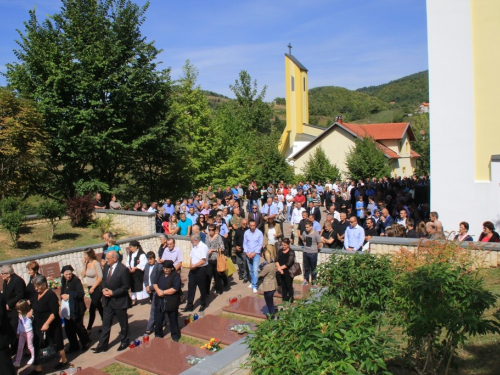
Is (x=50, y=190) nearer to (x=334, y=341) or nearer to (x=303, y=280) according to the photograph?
(x=303, y=280)

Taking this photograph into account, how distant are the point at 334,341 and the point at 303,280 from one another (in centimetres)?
783

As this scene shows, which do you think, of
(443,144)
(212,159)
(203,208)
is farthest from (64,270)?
(212,159)

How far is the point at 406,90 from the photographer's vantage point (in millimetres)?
167375

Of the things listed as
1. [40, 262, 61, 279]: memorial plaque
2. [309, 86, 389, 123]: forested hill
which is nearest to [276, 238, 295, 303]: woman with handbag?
[40, 262, 61, 279]: memorial plaque

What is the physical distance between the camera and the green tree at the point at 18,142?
48.0ft

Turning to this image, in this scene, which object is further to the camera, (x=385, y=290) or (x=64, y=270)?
(x=64, y=270)

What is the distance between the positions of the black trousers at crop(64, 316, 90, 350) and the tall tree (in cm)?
1099

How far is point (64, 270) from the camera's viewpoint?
7.71m

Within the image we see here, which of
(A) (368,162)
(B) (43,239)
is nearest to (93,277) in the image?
(B) (43,239)

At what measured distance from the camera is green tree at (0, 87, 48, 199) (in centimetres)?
1462

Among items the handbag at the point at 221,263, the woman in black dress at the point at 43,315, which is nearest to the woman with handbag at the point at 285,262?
the handbag at the point at 221,263

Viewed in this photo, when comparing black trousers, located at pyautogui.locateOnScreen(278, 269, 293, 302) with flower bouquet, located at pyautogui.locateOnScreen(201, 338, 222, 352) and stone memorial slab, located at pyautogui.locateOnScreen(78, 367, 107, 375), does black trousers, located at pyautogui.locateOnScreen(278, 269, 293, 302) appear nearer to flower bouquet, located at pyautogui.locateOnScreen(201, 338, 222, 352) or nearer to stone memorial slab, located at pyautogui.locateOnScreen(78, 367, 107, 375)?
flower bouquet, located at pyautogui.locateOnScreen(201, 338, 222, 352)

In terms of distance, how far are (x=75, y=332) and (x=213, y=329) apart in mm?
2450

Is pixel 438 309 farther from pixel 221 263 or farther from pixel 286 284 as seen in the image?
pixel 221 263
